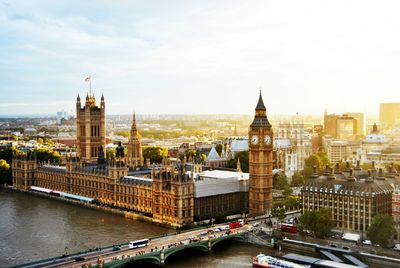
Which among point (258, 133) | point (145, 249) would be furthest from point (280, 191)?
point (145, 249)

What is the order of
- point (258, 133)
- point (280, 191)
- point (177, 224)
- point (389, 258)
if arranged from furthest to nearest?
point (280, 191)
point (258, 133)
point (177, 224)
point (389, 258)

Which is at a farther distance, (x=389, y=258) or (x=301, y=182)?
(x=301, y=182)

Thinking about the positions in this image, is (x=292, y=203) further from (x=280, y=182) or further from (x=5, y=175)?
(x=5, y=175)

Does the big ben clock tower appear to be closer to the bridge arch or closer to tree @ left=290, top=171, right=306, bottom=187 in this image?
the bridge arch

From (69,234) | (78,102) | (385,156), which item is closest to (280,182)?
(385,156)

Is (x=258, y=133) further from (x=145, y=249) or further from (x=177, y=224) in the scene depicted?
(x=145, y=249)

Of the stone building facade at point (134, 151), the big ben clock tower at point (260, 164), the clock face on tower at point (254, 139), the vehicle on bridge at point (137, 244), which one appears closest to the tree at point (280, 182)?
the big ben clock tower at point (260, 164)

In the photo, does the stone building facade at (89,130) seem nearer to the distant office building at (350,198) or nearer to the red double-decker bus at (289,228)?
the distant office building at (350,198)
